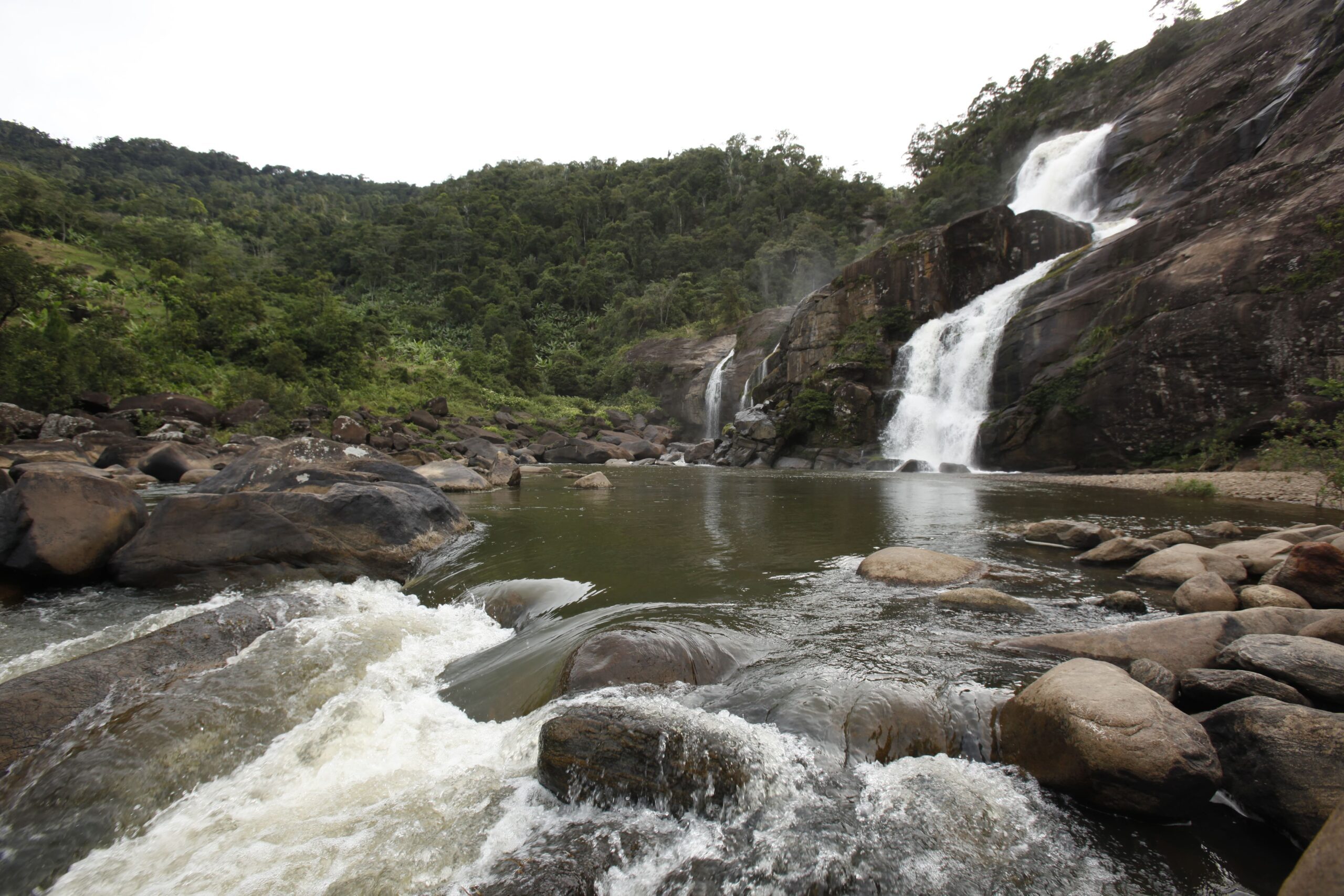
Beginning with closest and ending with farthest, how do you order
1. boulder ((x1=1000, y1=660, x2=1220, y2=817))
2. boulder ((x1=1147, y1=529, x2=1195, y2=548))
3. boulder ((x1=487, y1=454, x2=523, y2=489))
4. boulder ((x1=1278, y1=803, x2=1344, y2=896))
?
boulder ((x1=1278, y1=803, x2=1344, y2=896)), boulder ((x1=1000, y1=660, x2=1220, y2=817)), boulder ((x1=1147, y1=529, x2=1195, y2=548)), boulder ((x1=487, y1=454, x2=523, y2=489))

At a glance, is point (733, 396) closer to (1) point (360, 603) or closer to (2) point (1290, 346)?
(2) point (1290, 346)

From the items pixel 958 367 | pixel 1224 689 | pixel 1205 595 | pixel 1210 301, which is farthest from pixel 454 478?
pixel 1210 301

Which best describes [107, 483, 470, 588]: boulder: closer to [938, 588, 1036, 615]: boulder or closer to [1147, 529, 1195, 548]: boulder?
[938, 588, 1036, 615]: boulder

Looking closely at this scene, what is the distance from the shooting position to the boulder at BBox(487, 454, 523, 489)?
18391mm

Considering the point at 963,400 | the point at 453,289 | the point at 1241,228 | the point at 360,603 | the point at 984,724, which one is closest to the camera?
the point at 984,724

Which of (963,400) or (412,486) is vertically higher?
(963,400)

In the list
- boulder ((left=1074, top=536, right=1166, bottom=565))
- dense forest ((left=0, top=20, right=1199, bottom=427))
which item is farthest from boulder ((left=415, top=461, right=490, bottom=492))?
boulder ((left=1074, top=536, right=1166, bottom=565))

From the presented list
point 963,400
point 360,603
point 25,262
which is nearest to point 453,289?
point 25,262

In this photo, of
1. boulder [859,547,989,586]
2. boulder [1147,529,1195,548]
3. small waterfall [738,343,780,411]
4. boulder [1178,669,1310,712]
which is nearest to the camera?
boulder [1178,669,1310,712]

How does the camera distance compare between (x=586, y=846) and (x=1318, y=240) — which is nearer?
(x=586, y=846)

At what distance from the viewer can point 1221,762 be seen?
2.97 meters

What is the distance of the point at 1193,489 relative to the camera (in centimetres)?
1324

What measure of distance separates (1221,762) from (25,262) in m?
31.7

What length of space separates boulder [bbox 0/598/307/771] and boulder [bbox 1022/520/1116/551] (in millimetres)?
10009
